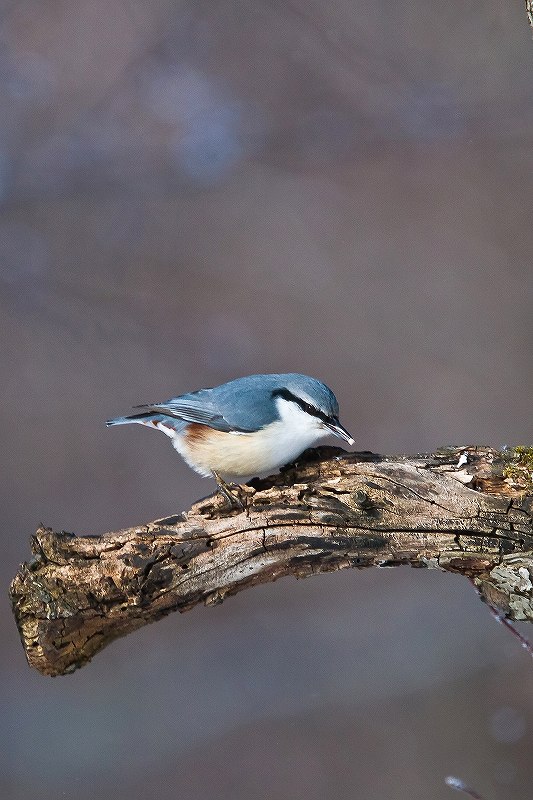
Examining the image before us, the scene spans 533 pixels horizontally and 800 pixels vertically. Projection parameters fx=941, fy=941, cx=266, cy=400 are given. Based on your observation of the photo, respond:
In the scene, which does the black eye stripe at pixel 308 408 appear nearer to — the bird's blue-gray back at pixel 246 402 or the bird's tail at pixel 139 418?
the bird's blue-gray back at pixel 246 402

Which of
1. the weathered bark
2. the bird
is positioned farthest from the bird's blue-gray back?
the weathered bark

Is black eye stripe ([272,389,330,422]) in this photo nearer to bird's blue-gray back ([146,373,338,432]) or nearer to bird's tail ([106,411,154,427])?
bird's blue-gray back ([146,373,338,432])

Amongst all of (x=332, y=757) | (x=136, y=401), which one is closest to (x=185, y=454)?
(x=136, y=401)

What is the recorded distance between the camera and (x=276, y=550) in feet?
4.83

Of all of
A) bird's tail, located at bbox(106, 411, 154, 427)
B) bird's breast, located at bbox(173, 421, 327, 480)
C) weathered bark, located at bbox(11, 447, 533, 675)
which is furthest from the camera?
bird's tail, located at bbox(106, 411, 154, 427)

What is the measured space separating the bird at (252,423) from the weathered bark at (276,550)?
18 cm

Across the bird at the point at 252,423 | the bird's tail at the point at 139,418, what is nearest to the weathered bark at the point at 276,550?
the bird at the point at 252,423

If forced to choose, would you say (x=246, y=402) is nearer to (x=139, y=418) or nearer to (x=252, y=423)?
(x=252, y=423)

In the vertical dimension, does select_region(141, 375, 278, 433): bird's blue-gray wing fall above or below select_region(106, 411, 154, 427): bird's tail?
below

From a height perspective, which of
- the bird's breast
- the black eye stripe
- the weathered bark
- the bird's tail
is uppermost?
the bird's tail

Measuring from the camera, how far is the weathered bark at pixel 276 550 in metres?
1.46

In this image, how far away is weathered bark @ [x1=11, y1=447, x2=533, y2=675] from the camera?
4.80 ft

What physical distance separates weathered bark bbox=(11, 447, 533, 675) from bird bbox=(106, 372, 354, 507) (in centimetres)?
18

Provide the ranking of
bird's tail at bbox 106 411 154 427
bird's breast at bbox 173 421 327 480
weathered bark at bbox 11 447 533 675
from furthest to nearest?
bird's tail at bbox 106 411 154 427
bird's breast at bbox 173 421 327 480
weathered bark at bbox 11 447 533 675
